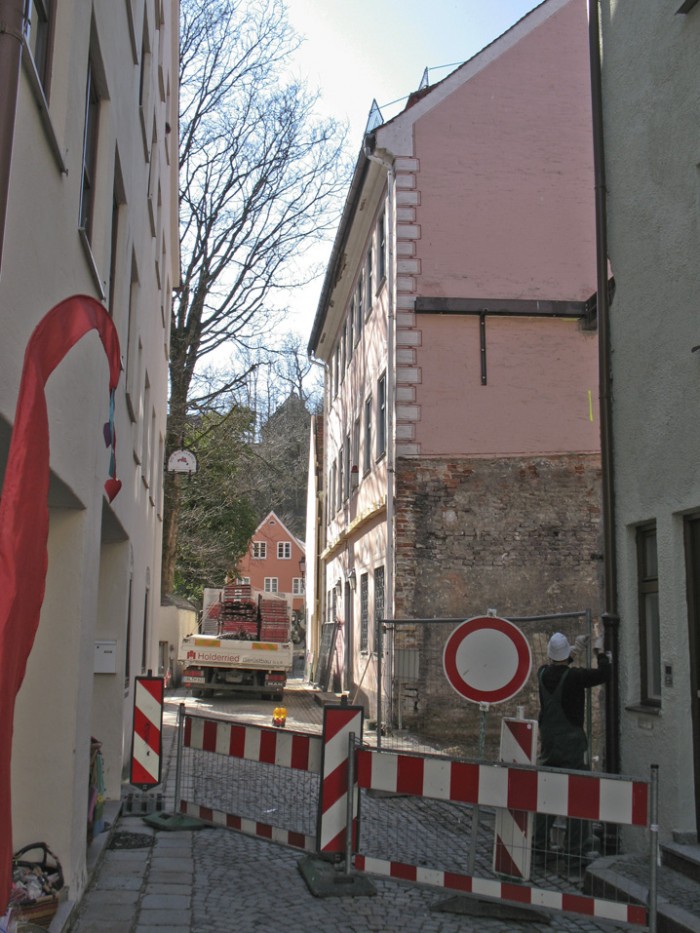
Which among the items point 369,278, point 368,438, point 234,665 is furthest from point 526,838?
point 234,665

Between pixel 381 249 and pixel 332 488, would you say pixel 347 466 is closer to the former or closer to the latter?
pixel 332 488

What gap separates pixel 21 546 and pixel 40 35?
307cm

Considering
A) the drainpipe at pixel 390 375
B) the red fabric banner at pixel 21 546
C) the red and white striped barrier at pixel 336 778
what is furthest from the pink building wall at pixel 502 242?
the red fabric banner at pixel 21 546

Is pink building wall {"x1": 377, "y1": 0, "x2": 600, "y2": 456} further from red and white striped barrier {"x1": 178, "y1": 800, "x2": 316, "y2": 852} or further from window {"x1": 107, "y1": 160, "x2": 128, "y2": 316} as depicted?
red and white striped barrier {"x1": 178, "y1": 800, "x2": 316, "y2": 852}

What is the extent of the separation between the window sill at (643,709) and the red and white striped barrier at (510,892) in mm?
1899

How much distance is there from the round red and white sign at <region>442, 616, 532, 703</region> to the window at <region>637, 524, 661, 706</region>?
1.14 metres

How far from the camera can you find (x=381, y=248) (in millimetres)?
19812

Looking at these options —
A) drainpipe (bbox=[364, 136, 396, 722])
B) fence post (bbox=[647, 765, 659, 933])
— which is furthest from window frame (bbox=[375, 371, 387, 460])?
fence post (bbox=[647, 765, 659, 933])

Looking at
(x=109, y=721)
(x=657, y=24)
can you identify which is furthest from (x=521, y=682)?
(x=657, y=24)

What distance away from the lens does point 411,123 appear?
707 inches

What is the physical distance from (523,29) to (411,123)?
2840mm

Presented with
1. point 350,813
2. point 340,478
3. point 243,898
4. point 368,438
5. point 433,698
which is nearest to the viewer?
point 243,898

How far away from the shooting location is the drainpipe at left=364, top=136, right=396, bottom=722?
1677 cm

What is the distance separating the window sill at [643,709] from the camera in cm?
738
